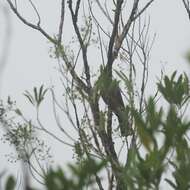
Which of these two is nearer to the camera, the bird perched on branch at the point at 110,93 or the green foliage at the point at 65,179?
the green foliage at the point at 65,179

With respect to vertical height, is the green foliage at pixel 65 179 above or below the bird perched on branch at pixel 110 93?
below

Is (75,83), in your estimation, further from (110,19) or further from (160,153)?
(160,153)

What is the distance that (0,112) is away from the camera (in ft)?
4.64

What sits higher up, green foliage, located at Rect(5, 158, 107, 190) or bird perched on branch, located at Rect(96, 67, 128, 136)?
bird perched on branch, located at Rect(96, 67, 128, 136)

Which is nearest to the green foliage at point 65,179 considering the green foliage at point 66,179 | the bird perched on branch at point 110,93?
the green foliage at point 66,179

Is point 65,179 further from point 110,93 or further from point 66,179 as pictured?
point 110,93

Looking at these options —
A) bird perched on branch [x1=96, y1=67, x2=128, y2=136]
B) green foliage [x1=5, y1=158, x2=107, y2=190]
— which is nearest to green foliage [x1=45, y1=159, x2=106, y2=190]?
green foliage [x1=5, y1=158, x2=107, y2=190]

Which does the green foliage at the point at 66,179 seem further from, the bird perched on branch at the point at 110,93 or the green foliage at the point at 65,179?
the bird perched on branch at the point at 110,93

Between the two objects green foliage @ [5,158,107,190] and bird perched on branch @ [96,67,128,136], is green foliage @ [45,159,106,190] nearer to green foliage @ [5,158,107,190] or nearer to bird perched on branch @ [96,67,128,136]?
green foliage @ [5,158,107,190]

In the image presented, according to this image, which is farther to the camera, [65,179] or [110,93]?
[110,93]

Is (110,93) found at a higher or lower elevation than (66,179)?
higher

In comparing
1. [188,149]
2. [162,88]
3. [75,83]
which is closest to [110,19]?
[75,83]

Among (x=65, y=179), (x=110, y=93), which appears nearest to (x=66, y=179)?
(x=65, y=179)

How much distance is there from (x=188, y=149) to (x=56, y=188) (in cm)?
34
